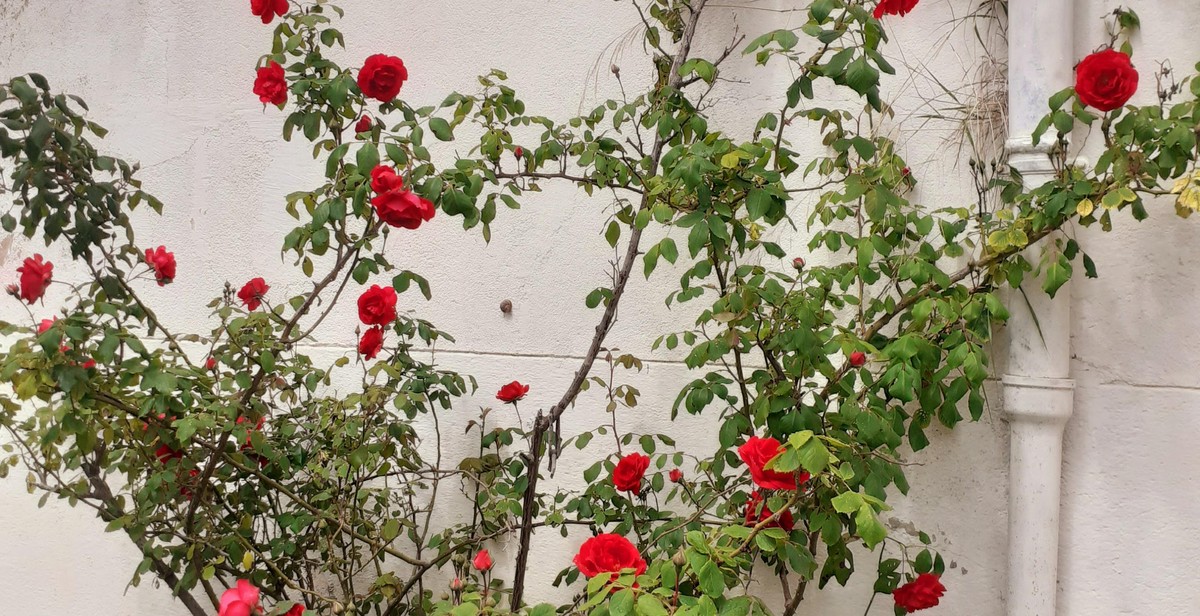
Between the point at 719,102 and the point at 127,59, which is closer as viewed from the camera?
the point at 719,102

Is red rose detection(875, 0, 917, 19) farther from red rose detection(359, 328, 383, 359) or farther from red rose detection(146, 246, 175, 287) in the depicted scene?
red rose detection(146, 246, 175, 287)

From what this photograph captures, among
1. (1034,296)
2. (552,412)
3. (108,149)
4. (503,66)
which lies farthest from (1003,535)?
(108,149)

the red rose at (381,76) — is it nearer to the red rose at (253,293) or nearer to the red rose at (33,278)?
the red rose at (253,293)

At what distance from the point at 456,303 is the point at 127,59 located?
133 centimetres

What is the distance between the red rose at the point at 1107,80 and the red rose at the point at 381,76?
3.70ft

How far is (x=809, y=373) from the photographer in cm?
156

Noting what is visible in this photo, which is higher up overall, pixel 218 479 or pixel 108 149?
pixel 108 149

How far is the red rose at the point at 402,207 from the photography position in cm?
141

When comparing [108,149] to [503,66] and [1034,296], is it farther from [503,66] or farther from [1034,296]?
[1034,296]

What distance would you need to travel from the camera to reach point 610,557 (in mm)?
1220

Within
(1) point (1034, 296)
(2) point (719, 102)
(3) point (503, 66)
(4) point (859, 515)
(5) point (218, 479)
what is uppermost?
(3) point (503, 66)

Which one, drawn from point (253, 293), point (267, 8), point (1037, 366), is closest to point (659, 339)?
point (1037, 366)

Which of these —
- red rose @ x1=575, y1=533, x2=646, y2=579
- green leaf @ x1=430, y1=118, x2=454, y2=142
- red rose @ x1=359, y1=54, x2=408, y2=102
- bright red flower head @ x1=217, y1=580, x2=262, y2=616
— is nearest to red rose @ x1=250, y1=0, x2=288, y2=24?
red rose @ x1=359, y1=54, x2=408, y2=102

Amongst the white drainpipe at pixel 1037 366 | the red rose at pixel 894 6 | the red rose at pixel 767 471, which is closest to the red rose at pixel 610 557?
the red rose at pixel 767 471
